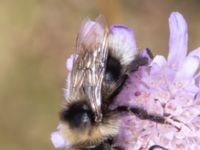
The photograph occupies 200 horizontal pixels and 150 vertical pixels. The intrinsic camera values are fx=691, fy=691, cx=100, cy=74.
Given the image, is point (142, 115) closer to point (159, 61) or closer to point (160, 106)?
point (160, 106)

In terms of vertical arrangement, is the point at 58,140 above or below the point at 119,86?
below

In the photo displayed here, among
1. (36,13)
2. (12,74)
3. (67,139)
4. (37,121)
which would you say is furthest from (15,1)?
(67,139)

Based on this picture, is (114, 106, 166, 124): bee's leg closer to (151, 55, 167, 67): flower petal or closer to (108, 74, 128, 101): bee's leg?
(108, 74, 128, 101): bee's leg

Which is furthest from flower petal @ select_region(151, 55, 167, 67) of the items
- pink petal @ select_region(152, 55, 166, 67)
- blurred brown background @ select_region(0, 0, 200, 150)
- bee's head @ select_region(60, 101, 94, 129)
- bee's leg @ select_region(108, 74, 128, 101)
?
blurred brown background @ select_region(0, 0, 200, 150)

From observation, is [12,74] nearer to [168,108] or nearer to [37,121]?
[37,121]

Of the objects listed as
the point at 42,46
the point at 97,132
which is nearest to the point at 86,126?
the point at 97,132

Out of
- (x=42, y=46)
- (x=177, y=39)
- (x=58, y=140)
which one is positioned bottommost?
(x=58, y=140)
